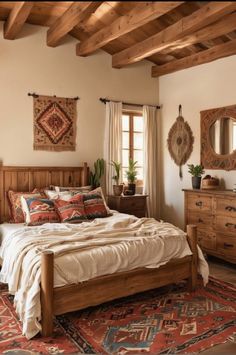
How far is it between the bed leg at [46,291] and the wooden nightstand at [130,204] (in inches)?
105

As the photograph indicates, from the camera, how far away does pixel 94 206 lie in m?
4.54

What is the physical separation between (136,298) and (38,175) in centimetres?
241

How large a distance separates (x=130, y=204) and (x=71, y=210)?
137cm

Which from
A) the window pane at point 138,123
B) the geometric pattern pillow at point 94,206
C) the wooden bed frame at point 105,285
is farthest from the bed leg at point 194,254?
the window pane at point 138,123

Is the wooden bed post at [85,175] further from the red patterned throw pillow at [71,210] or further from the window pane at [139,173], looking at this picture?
the window pane at [139,173]

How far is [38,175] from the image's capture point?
4.99m

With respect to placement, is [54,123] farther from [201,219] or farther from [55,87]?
[201,219]

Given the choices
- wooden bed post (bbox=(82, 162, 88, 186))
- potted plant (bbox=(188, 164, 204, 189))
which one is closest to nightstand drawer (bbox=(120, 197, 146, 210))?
wooden bed post (bbox=(82, 162, 88, 186))

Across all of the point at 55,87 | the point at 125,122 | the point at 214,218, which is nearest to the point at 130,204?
the point at 214,218

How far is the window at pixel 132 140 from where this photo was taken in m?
5.93

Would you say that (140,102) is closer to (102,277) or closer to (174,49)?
A: (174,49)

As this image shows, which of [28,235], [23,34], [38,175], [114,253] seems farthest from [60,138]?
[114,253]

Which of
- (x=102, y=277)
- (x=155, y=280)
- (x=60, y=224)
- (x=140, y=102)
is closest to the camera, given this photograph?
(x=102, y=277)

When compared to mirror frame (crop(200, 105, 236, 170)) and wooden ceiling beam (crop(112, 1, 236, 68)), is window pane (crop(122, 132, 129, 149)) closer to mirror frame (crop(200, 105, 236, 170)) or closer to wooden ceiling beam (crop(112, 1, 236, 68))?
wooden ceiling beam (crop(112, 1, 236, 68))
